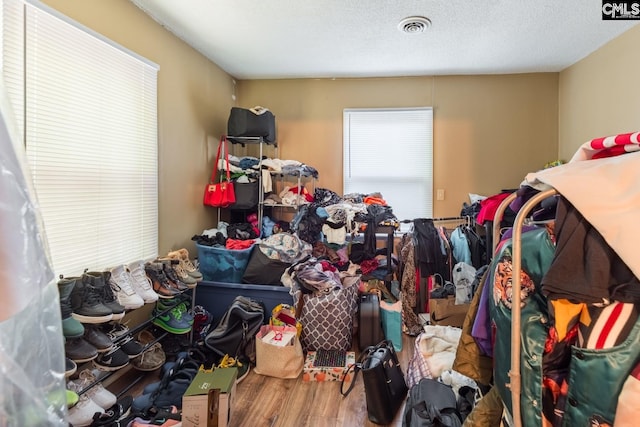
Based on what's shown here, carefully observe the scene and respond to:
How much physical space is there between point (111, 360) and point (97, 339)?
198 millimetres

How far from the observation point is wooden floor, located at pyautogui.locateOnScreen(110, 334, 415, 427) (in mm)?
1732

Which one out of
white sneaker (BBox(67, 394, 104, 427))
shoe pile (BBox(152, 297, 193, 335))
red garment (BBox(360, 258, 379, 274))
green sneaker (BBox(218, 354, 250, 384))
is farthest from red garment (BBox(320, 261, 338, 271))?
white sneaker (BBox(67, 394, 104, 427))

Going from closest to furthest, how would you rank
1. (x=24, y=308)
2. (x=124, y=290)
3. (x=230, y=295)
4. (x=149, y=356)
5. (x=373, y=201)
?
(x=24, y=308) < (x=124, y=290) < (x=149, y=356) < (x=230, y=295) < (x=373, y=201)

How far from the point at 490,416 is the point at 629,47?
3.03 m

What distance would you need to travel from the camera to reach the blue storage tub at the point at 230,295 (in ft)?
8.50

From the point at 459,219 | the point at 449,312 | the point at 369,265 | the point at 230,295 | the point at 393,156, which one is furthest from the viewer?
the point at 393,156

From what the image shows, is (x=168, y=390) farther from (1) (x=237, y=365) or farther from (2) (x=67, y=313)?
(2) (x=67, y=313)

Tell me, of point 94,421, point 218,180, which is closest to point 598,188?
point 94,421

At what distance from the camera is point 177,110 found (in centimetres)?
275

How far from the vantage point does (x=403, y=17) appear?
237 centimetres

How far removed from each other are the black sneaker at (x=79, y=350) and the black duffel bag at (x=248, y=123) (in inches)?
85.1

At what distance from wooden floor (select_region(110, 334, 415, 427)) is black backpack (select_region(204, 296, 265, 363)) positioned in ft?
0.54

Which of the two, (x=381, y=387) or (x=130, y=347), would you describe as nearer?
(x=381, y=387)

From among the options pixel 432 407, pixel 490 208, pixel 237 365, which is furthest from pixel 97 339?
pixel 490 208
